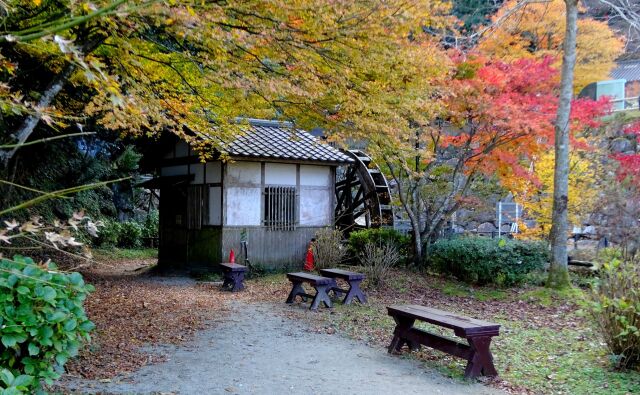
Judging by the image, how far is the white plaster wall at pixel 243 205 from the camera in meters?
13.7

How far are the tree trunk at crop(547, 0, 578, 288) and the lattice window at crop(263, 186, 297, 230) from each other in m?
6.82

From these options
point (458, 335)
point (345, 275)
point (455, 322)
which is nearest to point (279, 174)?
point (345, 275)

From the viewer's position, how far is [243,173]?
13.9m

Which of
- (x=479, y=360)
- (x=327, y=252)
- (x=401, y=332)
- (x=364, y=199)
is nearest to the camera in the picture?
(x=479, y=360)

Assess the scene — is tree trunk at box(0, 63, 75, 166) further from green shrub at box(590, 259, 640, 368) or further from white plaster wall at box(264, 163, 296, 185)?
white plaster wall at box(264, 163, 296, 185)

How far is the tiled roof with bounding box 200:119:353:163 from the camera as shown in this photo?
13.5 meters

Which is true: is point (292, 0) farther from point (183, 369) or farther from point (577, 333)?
point (577, 333)

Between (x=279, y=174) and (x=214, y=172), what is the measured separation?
5.69 ft

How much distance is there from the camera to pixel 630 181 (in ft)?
43.2

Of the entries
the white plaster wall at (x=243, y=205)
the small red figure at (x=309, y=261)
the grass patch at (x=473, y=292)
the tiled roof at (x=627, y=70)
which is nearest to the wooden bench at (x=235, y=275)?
the white plaster wall at (x=243, y=205)

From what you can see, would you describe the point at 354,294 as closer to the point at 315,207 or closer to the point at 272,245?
the point at 272,245

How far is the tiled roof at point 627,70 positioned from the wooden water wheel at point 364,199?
17.4 metres

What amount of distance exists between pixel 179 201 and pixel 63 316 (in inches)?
483

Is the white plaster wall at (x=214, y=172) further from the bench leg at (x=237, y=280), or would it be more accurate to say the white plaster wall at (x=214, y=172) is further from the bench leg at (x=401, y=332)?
the bench leg at (x=401, y=332)
